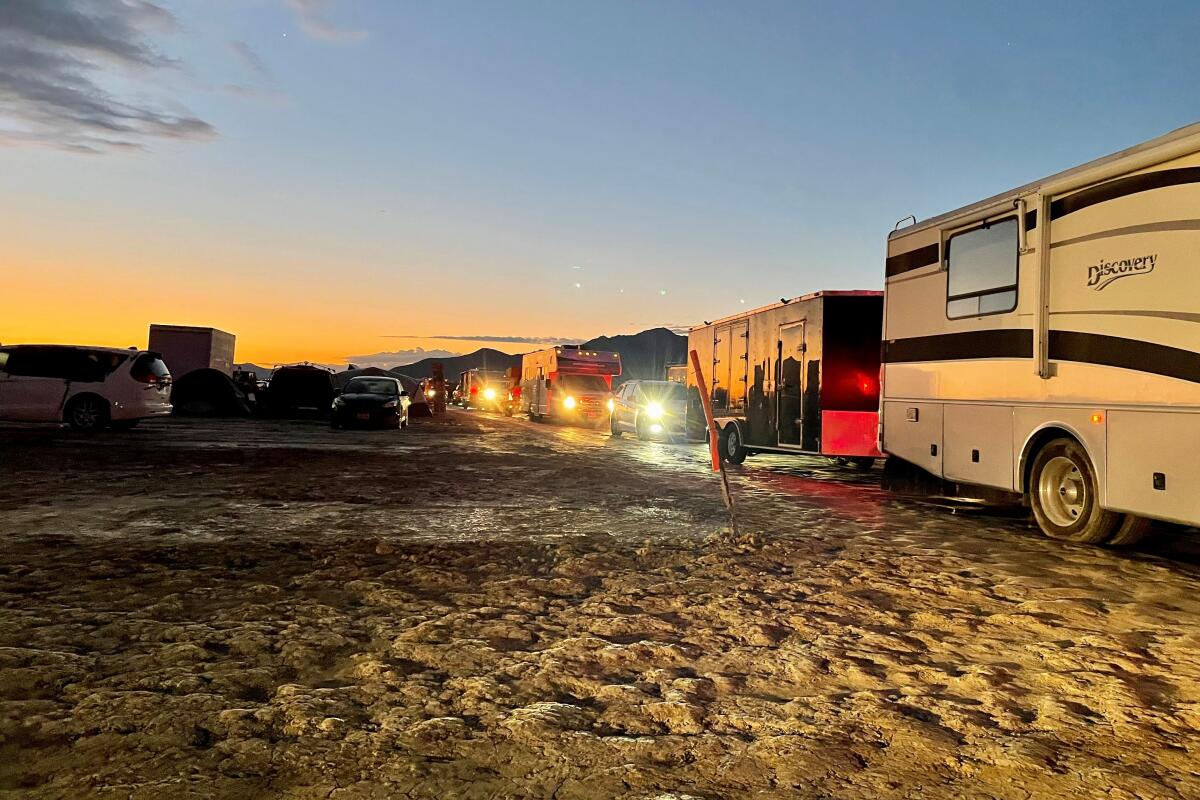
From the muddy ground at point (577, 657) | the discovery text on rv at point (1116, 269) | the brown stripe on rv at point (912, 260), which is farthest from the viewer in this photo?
the brown stripe on rv at point (912, 260)

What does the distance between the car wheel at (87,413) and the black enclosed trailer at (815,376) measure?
14.3 meters

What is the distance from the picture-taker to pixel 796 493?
39.3ft

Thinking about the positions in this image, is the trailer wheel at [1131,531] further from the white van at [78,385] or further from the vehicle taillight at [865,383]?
the white van at [78,385]

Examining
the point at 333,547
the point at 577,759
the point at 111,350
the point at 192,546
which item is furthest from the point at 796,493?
the point at 111,350

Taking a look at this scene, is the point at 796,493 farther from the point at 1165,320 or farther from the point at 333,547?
the point at 333,547

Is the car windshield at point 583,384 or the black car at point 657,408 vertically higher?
the car windshield at point 583,384

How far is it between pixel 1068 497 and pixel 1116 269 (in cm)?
236

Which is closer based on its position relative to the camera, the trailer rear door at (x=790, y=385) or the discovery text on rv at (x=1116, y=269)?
the discovery text on rv at (x=1116, y=269)

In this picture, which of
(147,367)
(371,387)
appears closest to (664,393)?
(371,387)

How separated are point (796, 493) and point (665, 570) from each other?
6.03 metres

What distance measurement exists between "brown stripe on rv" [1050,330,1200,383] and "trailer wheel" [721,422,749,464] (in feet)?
29.6

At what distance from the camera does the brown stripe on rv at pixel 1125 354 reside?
21.9 ft

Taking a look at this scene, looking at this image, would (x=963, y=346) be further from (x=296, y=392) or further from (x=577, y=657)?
(x=296, y=392)

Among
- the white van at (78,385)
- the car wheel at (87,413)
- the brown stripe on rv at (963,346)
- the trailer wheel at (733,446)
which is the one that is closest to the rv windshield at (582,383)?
the trailer wheel at (733,446)
